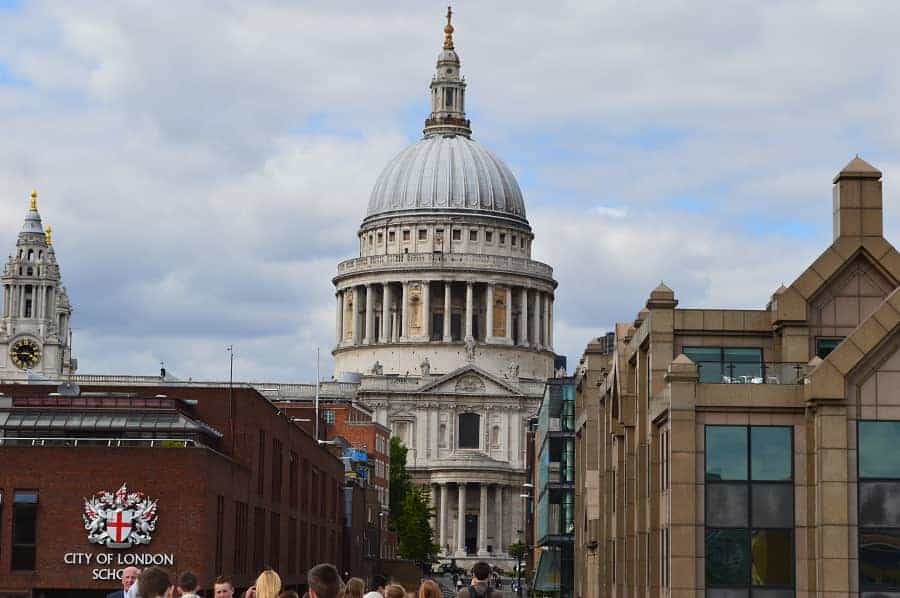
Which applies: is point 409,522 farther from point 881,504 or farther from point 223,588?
point 223,588

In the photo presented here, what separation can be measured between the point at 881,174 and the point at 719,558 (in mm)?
10620

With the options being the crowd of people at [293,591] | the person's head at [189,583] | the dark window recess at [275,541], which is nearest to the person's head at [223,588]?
the crowd of people at [293,591]

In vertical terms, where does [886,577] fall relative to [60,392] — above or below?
below

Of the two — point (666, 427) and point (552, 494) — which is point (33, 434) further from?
point (552, 494)

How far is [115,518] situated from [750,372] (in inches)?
751

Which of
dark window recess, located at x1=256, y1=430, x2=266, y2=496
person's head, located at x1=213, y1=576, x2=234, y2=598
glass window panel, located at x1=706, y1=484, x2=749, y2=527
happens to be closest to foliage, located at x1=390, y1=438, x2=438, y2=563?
dark window recess, located at x1=256, y1=430, x2=266, y2=496

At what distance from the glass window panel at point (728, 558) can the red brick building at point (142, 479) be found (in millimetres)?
17058

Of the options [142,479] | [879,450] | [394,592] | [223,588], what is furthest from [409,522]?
[394,592]

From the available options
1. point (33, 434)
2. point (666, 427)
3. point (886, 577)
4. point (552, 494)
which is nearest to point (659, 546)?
point (666, 427)

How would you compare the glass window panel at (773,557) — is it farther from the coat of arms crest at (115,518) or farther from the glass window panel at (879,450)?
the coat of arms crest at (115,518)

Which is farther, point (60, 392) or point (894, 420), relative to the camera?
point (60, 392)

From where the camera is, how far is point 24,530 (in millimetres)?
58531

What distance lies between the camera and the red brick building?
58.5 metres

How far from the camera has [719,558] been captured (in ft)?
157
